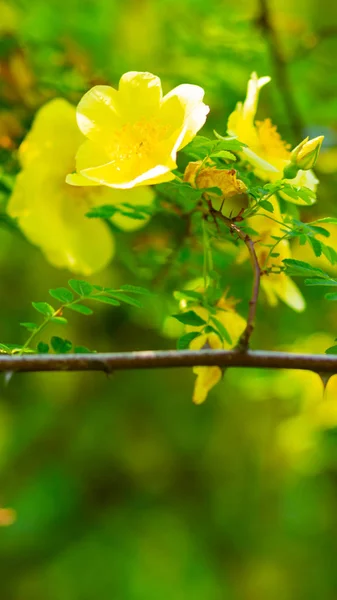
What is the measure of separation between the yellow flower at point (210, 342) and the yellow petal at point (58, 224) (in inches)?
10.1

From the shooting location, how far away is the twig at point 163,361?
50cm

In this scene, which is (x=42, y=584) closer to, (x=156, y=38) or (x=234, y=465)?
(x=234, y=465)

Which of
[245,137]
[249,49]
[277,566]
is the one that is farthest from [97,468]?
[245,137]

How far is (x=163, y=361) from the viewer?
0.50m

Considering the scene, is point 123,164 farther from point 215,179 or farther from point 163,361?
point 163,361

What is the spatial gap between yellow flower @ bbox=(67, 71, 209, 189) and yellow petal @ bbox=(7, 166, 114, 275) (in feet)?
0.71

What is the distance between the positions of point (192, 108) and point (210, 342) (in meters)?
0.20

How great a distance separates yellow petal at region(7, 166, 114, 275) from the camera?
2.82ft

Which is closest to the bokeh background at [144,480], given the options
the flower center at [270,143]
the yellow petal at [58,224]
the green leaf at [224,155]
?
the yellow petal at [58,224]

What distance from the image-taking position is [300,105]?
127 centimetres

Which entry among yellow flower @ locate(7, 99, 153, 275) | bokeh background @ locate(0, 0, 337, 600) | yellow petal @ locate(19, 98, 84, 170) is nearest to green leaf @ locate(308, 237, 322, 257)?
yellow flower @ locate(7, 99, 153, 275)

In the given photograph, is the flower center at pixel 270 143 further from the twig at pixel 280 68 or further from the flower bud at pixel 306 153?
the twig at pixel 280 68

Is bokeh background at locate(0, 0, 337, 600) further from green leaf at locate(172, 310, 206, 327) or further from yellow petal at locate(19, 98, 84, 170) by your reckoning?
green leaf at locate(172, 310, 206, 327)

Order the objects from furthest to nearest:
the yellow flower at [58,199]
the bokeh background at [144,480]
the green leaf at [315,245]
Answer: the bokeh background at [144,480] < the yellow flower at [58,199] < the green leaf at [315,245]
